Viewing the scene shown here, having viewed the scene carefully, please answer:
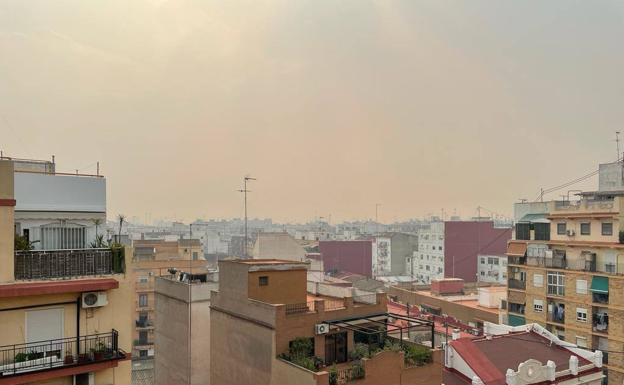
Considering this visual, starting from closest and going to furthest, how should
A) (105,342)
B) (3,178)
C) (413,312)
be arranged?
(3,178), (105,342), (413,312)

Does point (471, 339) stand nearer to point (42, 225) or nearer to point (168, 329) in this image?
point (168, 329)

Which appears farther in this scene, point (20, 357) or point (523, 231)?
point (523, 231)

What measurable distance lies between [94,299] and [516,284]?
37.7 m

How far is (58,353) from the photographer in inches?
556

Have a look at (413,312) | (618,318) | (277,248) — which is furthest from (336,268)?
(618,318)

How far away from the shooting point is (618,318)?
34969 millimetres

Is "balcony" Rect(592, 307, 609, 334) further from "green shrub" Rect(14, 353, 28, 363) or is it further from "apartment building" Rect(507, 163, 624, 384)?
"green shrub" Rect(14, 353, 28, 363)

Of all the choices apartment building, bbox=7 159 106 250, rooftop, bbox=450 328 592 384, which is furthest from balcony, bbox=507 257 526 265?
apartment building, bbox=7 159 106 250

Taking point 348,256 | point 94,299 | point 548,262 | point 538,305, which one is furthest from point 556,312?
point 348,256

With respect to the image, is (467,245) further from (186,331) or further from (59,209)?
(59,209)

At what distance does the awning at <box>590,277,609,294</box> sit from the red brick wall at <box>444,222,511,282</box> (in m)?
56.6

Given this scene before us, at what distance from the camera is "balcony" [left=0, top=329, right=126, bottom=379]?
13.3m

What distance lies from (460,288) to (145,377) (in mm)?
38273

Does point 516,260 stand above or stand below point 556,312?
above
